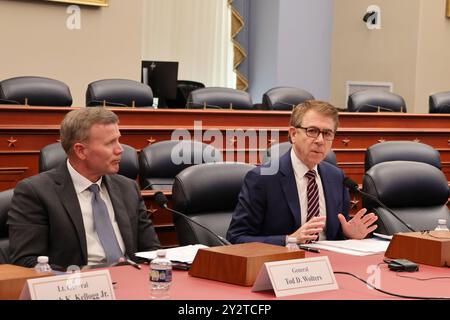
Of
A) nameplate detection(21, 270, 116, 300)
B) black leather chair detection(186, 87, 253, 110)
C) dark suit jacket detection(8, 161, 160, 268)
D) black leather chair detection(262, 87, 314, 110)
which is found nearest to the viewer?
nameplate detection(21, 270, 116, 300)

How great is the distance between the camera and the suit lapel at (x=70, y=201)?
314 centimetres

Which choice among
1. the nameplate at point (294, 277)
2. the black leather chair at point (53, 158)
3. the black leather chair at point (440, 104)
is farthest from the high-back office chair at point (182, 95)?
the nameplate at point (294, 277)

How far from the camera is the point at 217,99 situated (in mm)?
7926

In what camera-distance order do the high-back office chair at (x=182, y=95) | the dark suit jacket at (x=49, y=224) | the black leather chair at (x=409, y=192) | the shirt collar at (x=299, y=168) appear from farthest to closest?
the high-back office chair at (x=182, y=95) < the black leather chair at (x=409, y=192) < the shirt collar at (x=299, y=168) < the dark suit jacket at (x=49, y=224)

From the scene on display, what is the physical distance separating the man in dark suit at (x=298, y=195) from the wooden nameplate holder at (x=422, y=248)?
389 millimetres

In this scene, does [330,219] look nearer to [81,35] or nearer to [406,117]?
[406,117]

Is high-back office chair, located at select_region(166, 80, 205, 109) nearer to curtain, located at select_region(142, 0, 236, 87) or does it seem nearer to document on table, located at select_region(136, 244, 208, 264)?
curtain, located at select_region(142, 0, 236, 87)

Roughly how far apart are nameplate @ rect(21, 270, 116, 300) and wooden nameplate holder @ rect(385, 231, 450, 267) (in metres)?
1.38

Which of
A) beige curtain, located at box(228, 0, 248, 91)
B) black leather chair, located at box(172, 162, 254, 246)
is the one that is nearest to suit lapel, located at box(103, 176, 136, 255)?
black leather chair, located at box(172, 162, 254, 246)

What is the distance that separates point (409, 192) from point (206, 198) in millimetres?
1228

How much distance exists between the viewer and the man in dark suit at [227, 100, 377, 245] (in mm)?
3602

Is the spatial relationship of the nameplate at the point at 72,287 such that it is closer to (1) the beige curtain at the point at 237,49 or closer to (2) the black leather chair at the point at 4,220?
(2) the black leather chair at the point at 4,220

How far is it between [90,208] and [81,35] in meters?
5.76
